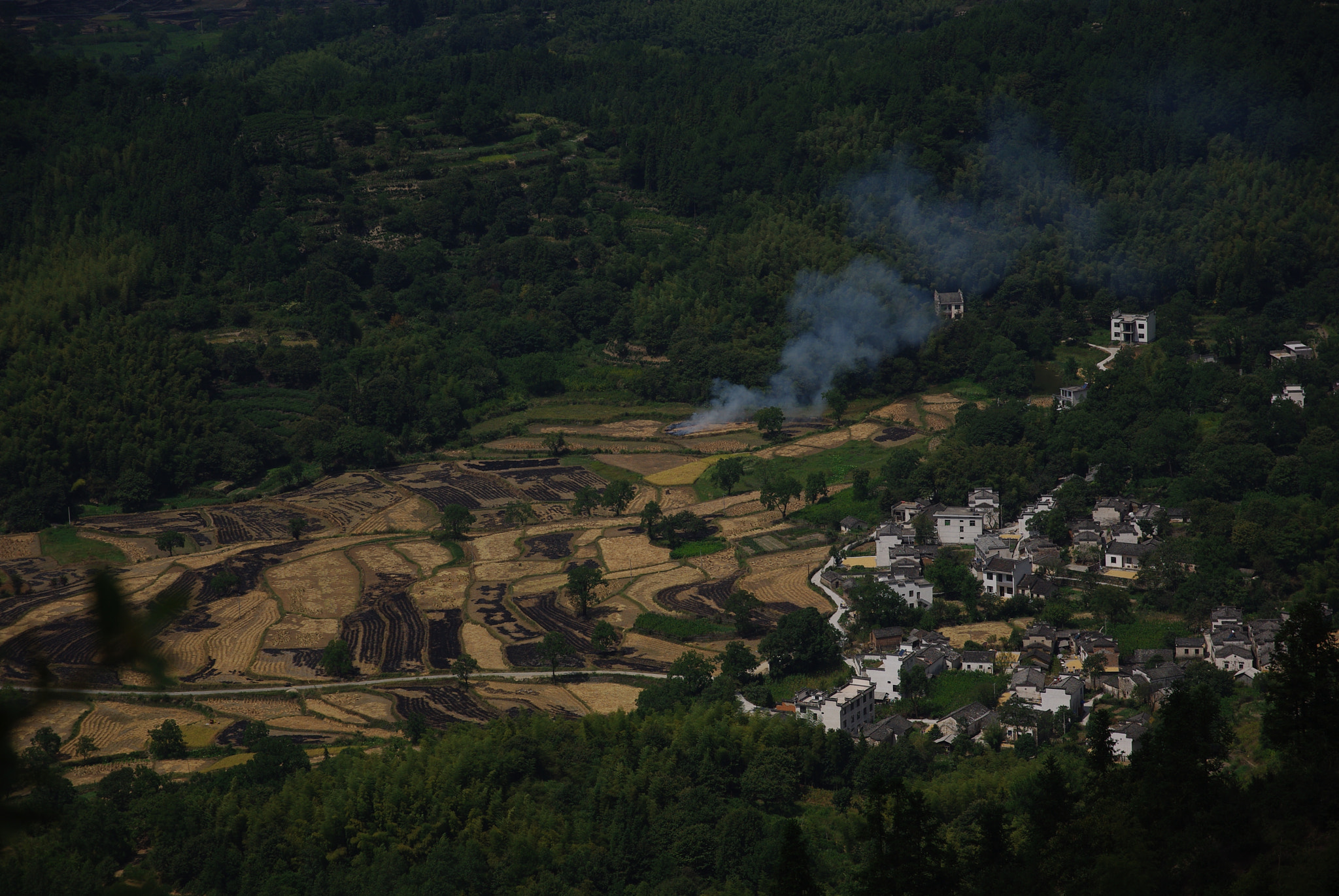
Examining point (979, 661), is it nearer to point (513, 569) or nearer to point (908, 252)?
point (513, 569)

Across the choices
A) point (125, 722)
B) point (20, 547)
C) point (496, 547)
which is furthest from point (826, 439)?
point (20, 547)

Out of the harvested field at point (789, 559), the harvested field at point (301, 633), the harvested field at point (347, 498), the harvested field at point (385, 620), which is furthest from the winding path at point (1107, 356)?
the harvested field at point (301, 633)

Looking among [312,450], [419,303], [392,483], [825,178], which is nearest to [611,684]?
[392,483]

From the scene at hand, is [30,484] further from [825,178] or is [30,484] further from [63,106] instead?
[825,178]

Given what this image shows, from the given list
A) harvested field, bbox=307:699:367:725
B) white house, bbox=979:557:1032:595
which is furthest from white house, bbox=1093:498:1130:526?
harvested field, bbox=307:699:367:725

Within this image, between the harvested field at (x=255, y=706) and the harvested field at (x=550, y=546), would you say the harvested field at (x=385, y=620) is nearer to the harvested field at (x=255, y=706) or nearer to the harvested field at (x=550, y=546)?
the harvested field at (x=255, y=706)
